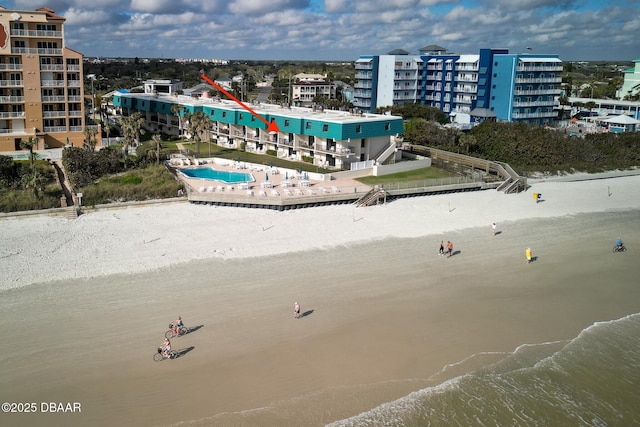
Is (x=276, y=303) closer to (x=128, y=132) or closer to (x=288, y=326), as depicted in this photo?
(x=288, y=326)

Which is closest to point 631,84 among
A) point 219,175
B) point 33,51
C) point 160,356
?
point 219,175

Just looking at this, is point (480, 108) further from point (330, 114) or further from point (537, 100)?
point (330, 114)

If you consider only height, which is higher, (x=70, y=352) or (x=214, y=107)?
(x=214, y=107)

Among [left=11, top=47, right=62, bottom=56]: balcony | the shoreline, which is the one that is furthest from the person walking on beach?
[left=11, top=47, right=62, bottom=56]: balcony

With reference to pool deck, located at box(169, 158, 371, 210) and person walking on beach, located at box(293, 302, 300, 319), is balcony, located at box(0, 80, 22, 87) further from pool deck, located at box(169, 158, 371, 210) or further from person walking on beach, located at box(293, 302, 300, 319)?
person walking on beach, located at box(293, 302, 300, 319)

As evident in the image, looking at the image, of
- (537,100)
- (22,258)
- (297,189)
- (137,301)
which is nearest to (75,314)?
(137,301)

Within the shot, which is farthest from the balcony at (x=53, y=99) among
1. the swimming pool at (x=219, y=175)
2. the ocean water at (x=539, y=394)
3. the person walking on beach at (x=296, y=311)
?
the ocean water at (x=539, y=394)

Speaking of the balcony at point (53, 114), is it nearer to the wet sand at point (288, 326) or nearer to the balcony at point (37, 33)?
the balcony at point (37, 33)
